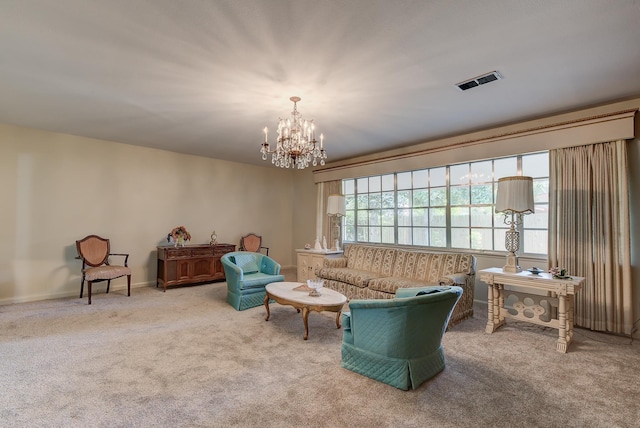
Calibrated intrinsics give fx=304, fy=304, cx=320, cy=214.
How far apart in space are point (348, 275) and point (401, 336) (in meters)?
2.30

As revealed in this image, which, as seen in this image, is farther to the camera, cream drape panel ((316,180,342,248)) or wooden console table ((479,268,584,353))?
cream drape panel ((316,180,342,248))

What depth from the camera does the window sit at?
4.18 m

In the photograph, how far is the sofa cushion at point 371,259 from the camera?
4730mm

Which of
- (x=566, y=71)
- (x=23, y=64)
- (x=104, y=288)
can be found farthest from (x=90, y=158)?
(x=566, y=71)

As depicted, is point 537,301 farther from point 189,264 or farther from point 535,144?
point 189,264

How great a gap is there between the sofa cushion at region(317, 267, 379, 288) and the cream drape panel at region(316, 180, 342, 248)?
1566mm

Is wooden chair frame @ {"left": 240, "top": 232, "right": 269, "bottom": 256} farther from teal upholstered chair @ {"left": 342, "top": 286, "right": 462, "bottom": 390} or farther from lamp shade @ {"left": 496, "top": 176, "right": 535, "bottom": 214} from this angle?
lamp shade @ {"left": 496, "top": 176, "right": 535, "bottom": 214}

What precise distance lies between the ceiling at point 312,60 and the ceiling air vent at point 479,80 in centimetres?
8

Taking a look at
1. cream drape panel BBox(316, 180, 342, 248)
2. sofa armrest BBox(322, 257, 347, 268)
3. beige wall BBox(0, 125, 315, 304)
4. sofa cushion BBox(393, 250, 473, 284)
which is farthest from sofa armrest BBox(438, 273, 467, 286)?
beige wall BBox(0, 125, 315, 304)

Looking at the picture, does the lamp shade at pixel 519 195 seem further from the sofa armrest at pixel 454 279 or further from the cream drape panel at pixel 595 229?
the sofa armrest at pixel 454 279

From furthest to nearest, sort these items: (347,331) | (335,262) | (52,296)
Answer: (335,262) < (52,296) < (347,331)

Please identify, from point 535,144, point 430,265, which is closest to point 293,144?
point 430,265

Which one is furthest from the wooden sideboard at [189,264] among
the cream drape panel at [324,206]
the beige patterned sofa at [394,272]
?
the beige patterned sofa at [394,272]

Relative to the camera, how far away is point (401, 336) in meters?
2.26
